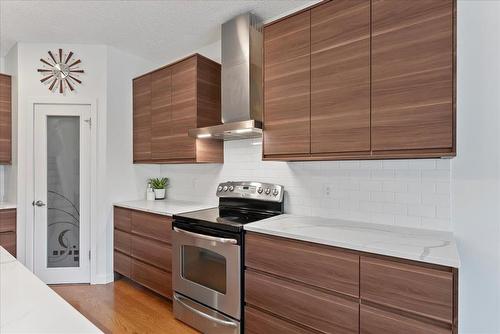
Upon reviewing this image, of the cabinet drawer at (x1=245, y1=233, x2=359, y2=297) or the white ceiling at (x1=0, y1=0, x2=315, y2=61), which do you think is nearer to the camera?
the cabinet drawer at (x1=245, y1=233, x2=359, y2=297)

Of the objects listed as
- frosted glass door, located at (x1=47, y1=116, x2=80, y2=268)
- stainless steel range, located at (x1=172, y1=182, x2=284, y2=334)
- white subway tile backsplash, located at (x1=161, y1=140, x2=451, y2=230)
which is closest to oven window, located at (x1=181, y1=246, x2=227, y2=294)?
stainless steel range, located at (x1=172, y1=182, x2=284, y2=334)

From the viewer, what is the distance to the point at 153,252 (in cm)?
283

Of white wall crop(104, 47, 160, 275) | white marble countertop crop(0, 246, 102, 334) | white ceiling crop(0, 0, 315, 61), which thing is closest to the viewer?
white marble countertop crop(0, 246, 102, 334)

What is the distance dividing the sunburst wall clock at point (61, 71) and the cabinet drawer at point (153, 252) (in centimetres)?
190

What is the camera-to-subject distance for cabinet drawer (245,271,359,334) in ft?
5.24

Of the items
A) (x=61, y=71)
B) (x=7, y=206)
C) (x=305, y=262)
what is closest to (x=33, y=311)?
(x=305, y=262)

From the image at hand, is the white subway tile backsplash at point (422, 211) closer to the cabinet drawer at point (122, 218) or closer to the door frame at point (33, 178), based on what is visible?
the cabinet drawer at point (122, 218)

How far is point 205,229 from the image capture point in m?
2.26

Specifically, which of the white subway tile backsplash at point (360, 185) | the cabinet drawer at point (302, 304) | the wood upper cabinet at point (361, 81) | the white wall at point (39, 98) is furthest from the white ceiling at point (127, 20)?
the cabinet drawer at point (302, 304)

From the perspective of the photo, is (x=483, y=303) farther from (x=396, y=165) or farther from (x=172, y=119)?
(x=172, y=119)

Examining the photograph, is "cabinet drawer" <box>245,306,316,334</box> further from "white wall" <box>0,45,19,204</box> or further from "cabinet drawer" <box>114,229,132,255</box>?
"white wall" <box>0,45,19,204</box>

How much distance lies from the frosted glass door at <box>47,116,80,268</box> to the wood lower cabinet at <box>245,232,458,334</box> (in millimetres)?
2390

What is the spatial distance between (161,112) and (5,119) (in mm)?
1872

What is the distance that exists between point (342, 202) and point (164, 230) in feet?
5.39
